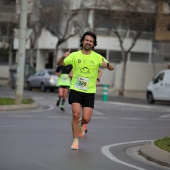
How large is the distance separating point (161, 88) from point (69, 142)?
16.7m

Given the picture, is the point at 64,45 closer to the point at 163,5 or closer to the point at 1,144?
the point at 163,5

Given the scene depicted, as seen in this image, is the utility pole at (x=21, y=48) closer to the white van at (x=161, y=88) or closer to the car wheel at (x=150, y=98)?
the white van at (x=161, y=88)

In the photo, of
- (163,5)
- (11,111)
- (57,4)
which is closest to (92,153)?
(11,111)

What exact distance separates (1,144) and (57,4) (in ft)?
109

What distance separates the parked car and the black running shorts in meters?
26.0

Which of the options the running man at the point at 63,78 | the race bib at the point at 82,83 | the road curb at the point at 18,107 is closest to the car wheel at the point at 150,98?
the road curb at the point at 18,107

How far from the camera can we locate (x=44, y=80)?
36938 mm

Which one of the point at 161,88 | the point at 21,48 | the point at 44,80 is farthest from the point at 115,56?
the point at 21,48

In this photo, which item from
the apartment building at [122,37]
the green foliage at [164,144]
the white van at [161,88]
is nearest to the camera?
the green foliage at [164,144]

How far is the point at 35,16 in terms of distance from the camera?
45.9 m

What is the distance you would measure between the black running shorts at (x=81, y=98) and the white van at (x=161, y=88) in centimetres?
1676

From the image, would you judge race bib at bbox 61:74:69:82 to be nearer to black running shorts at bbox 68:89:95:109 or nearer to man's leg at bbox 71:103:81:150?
black running shorts at bbox 68:89:95:109

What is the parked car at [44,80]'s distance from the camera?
120 ft

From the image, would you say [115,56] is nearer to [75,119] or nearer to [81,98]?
[81,98]
